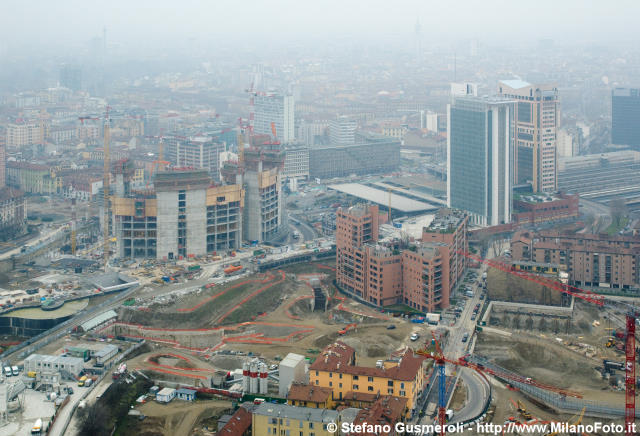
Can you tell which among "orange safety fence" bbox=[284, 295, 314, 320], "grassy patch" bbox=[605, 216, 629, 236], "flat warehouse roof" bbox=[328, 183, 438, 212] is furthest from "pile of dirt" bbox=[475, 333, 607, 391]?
"flat warehouse roof" bbox=[328, 183, 438, 212]

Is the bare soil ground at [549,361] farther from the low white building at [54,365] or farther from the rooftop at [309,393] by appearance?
the low white building at [54,365]

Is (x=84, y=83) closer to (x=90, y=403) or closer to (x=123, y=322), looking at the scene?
(x=123, y=322)

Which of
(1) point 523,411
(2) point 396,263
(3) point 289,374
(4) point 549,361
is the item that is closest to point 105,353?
(3) point 289,374

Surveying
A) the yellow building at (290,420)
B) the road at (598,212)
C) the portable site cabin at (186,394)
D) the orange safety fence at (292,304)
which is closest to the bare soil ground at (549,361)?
the orange safety fence at (292,304)

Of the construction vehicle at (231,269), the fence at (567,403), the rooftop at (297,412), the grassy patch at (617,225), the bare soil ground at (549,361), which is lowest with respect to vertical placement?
the fence at (567,403)

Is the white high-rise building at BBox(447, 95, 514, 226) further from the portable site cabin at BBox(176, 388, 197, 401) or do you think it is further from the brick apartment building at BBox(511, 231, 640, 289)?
the portable site cabin at BBox(176, 388, 197, 401)
